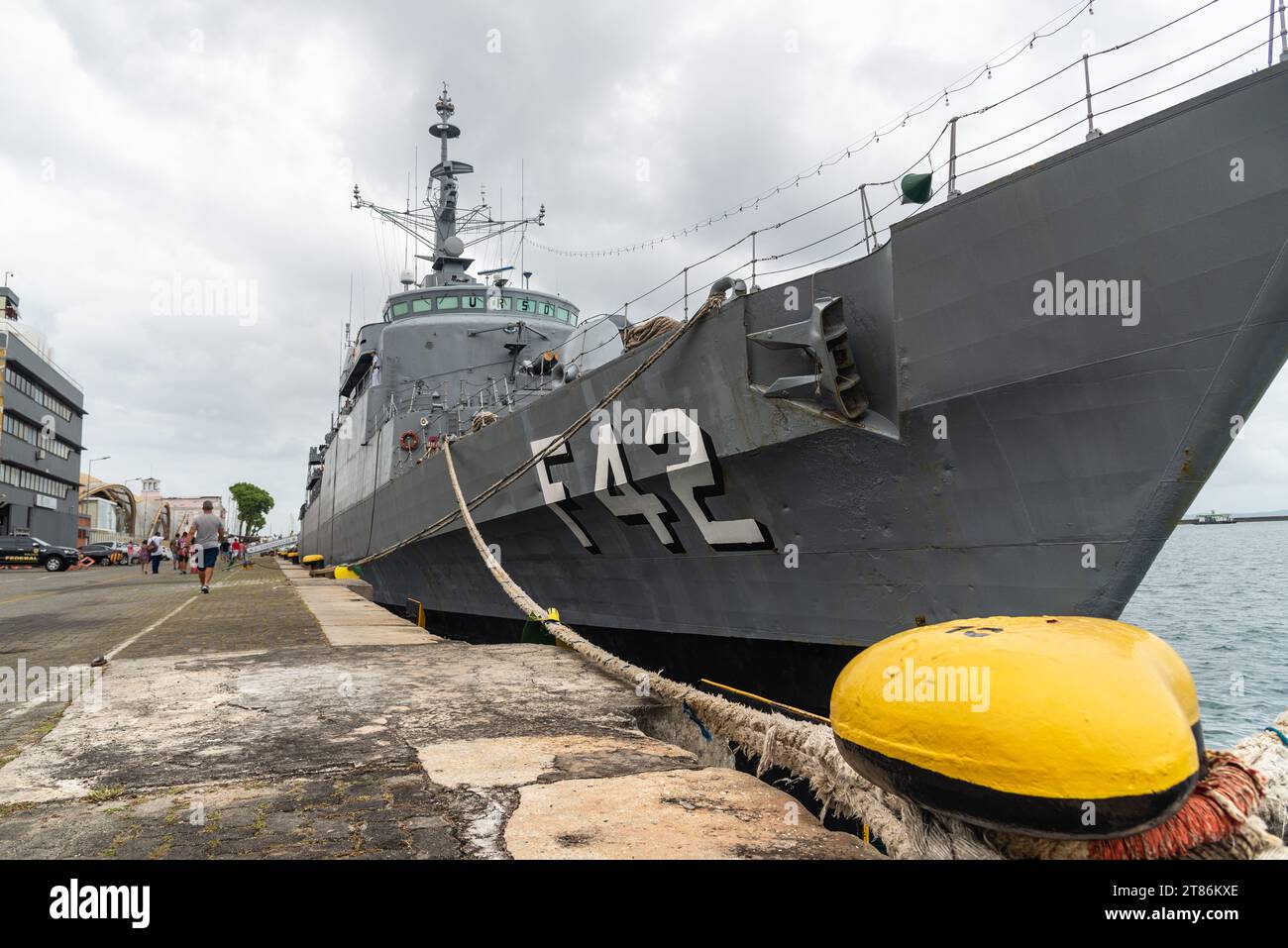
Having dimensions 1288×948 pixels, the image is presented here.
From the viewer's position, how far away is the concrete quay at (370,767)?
1.92m

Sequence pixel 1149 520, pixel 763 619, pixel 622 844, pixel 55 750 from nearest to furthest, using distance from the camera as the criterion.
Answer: pixel 622 844, pixel 55 750, pixel 1149 520, pixel 763 619

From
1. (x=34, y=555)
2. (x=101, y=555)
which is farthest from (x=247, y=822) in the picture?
(x=101, y=555)

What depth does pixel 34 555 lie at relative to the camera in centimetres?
2667

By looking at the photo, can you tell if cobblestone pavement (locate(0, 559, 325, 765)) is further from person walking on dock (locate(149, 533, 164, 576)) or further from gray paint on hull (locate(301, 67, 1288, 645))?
person walking on dock (locate(149, 533, 164, 576))

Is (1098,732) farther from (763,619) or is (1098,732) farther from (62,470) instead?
(62,470)

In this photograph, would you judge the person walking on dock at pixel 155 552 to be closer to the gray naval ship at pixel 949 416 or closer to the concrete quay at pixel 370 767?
the gray naval ship at pixel 949 416

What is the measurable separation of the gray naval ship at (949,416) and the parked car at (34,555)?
86.2 ft

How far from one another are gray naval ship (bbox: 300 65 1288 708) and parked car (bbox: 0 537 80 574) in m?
26.3

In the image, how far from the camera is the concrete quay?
75.6 inches

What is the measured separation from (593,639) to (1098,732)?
667cm

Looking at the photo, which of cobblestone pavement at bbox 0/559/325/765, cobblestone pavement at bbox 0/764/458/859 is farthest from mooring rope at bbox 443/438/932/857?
cobblestone pavement at bbox 0/559/325/765
